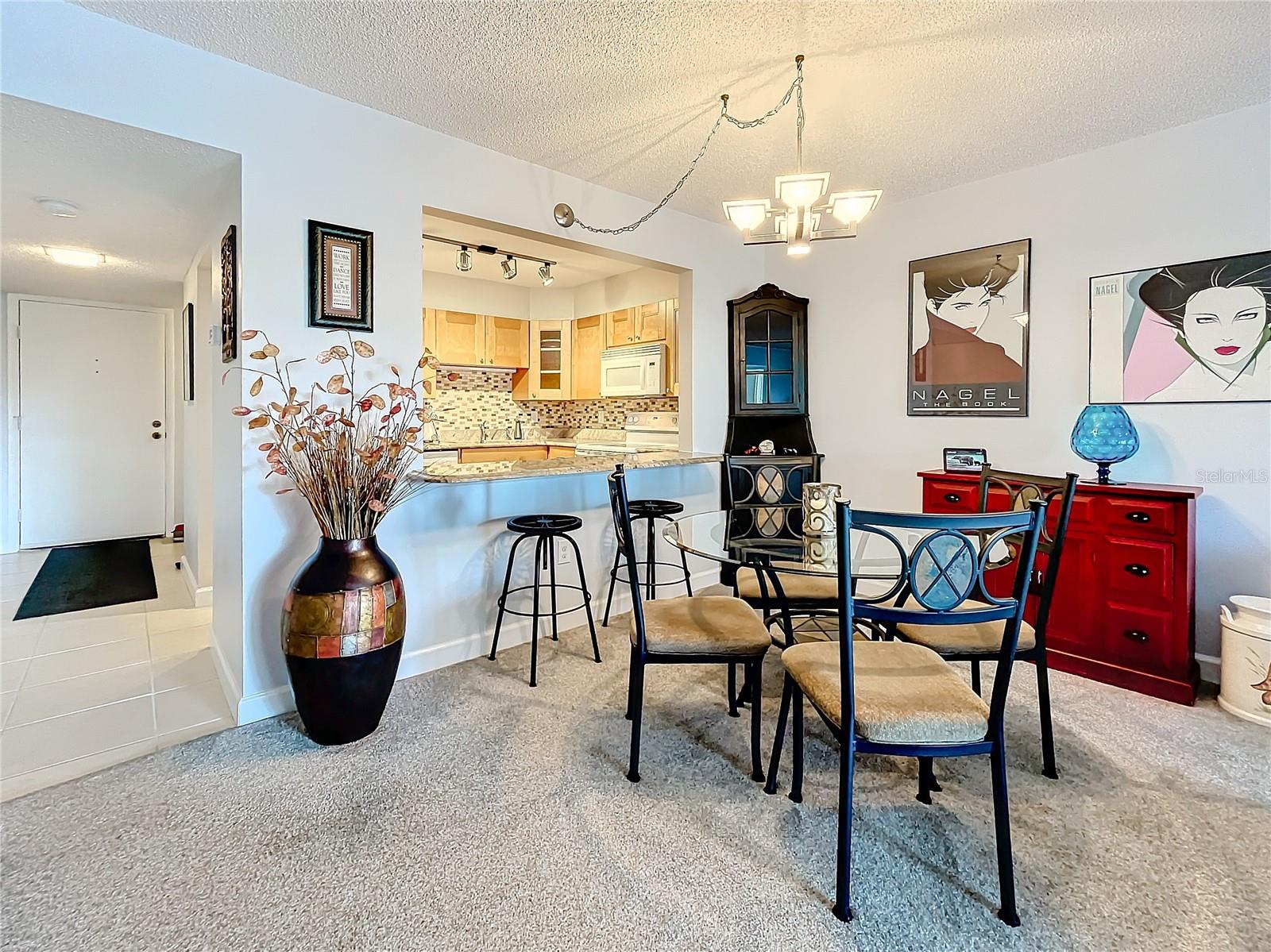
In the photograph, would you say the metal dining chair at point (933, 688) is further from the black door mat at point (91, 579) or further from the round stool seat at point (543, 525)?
the black door mat at point (91, 579)

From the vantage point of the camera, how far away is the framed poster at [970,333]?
343 cm

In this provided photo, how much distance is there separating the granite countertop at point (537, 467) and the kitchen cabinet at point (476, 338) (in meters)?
2.71

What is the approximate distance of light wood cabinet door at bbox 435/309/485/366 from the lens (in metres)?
5.82

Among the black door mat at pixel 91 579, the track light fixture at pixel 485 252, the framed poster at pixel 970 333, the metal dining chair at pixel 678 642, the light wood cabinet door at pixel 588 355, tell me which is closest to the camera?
the metal dining chair at pixel 678 642

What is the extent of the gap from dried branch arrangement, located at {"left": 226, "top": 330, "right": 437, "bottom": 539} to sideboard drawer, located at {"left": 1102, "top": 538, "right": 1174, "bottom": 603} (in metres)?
3.10

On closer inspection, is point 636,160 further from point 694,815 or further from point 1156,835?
point 1156,835

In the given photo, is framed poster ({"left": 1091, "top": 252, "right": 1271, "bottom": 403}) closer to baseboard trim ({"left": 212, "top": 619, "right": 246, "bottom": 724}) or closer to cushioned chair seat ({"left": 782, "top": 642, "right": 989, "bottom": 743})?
cushioned chair seat ({"left": 782, "top": 642, "right": 989, "bottom": 743})

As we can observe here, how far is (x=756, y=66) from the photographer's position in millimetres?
2355

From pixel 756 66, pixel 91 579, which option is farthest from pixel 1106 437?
pixel 91 579

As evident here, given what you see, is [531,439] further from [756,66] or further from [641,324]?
[756,66]

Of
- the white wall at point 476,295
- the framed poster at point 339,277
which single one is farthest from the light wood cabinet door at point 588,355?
the framed poster at point 339,277

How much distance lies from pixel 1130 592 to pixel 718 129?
9.19ft

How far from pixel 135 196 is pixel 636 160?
2340 millimetres

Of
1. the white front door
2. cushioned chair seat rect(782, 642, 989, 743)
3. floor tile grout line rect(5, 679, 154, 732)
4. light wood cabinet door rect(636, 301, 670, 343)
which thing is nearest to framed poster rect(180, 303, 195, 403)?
the white front door
